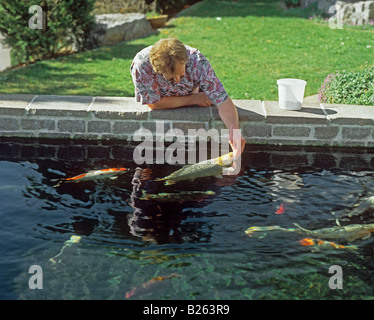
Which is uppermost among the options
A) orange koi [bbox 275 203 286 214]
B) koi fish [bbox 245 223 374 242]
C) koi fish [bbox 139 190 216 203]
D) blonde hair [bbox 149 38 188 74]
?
blonde hair [bbox 149 38 188 74]

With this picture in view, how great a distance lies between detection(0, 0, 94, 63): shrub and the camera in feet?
32.8

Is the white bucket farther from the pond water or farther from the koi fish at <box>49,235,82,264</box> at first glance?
the koi fish at <box>49,235,82,264</box>

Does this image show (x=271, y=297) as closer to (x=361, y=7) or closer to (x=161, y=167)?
(x=161, y=167)

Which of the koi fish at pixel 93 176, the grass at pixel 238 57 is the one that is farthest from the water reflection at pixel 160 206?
the grass at pixel 238 57

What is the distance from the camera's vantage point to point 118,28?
1203 centimetres

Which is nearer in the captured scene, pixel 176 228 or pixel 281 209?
pixel 176 228

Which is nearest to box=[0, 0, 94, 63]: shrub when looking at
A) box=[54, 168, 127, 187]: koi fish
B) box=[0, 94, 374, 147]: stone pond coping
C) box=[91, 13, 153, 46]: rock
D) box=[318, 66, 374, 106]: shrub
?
box=[91, 13, 153, 46]: rock

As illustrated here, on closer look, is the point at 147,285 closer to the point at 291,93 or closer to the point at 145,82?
the point at 145,82

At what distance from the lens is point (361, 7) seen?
46.1 ft

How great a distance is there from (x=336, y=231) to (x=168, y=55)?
7.47 ft

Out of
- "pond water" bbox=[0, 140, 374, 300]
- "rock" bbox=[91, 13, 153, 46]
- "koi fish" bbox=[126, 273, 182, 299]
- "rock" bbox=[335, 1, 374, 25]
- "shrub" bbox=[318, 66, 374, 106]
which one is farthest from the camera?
"rock" bbox=[335, 1, 374, 25]

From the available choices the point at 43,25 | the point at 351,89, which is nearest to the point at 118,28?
the point at 43,25

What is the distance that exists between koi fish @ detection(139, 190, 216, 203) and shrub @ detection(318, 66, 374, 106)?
3138mm
